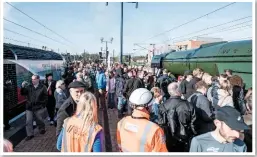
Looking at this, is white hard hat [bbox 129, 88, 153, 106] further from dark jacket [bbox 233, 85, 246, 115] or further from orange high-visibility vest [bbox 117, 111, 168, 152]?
dark jacket [bbox 233, 85, 246, 115]

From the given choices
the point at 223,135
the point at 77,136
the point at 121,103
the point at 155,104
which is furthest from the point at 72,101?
the point at 121,103

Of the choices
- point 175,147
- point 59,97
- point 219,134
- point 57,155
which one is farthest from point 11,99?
point 219,134

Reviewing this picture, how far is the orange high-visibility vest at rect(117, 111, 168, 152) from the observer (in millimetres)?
2637

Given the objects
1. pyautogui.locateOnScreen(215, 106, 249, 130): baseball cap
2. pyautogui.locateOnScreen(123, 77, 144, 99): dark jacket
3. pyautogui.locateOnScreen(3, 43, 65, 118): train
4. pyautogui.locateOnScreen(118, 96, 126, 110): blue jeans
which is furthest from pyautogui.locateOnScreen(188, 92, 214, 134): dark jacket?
pyautogui.locateOnScreen(3, 43, 65, 118): train

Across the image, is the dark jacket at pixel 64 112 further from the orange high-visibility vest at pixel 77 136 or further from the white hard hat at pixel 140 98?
the white hard hat at pixel 140 98

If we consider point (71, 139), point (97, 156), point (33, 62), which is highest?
point (33, 62)

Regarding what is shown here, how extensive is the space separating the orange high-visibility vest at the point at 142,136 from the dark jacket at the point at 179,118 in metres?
1.25

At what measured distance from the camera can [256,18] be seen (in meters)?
4.20

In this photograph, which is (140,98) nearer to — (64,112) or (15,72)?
(64,112)

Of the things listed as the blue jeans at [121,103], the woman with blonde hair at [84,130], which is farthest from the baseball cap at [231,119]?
A: the blue jeans at [121,103]

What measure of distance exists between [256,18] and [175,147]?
82.2 inches

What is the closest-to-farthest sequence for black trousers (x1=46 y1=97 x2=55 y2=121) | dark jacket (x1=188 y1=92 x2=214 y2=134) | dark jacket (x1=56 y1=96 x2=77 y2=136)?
dark jacket (x1=56 y1=96 x2=77 y2=136)
dark jacket (x1=188 y1=92 x2=214 y2=134)
black trousers (x1=46 y1=97 x2=55 y2=121)

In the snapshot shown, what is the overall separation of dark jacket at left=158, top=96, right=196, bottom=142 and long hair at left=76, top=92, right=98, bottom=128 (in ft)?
4.90

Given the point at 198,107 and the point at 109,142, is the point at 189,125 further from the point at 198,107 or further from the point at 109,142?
the point at 109,142
